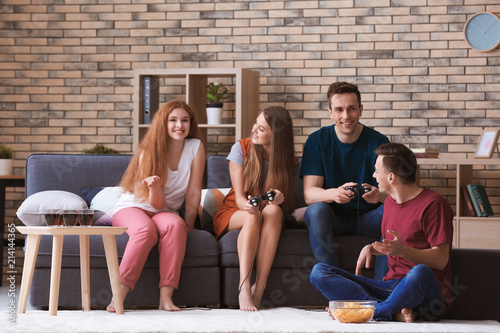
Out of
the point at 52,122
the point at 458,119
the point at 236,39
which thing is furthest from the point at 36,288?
the point at 458,119

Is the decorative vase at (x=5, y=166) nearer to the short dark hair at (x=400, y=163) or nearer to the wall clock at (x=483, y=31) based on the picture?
the short dark hair at (x=400, y=163)

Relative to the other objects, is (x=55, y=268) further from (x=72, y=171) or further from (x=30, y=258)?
(x=72, y=171)

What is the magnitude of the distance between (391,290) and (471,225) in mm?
1794

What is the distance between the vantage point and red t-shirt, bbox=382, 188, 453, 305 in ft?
8.63

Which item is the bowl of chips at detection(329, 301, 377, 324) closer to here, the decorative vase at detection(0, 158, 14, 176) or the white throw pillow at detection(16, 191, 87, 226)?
the white throw pillow at detection(16, 191, 87, 226)

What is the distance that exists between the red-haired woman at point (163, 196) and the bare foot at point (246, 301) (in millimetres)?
299

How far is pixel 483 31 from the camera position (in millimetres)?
4766

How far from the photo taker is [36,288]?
3166 mm

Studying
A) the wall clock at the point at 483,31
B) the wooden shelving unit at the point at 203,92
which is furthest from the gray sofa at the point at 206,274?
the wall clock at the point at 483,31

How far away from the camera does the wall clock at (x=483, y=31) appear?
4.74 m

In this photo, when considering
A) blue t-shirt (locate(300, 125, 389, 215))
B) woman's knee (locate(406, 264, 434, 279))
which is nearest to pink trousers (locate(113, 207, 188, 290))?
blue t-shirt (locate(300, 125, 389, 215))

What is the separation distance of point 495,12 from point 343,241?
8.25ft

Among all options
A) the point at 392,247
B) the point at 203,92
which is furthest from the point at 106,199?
the point at 203,92

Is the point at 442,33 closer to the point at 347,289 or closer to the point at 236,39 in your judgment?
the point at 236,39
